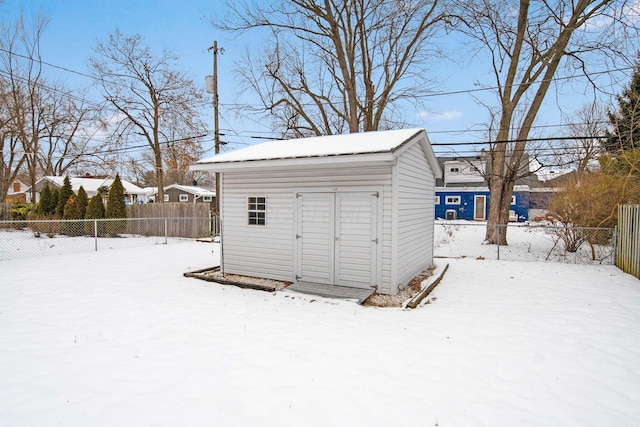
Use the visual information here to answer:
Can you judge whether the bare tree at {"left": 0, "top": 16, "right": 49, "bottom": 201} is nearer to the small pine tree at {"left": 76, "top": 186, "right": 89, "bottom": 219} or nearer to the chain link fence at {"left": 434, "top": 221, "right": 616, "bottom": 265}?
the small pine tree at {"left": 76, "top": 186, "right": 89, "bottom": 219}

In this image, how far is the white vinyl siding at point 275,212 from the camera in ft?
20.2

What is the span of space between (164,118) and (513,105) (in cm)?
1938

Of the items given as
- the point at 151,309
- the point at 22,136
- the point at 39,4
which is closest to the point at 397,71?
the point at 151,309

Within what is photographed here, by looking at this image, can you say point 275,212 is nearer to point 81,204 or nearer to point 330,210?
point 330,210

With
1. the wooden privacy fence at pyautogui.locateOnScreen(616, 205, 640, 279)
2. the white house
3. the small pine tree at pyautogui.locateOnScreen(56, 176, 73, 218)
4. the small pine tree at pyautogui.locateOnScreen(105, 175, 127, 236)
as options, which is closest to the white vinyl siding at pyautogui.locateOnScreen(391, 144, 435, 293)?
the white house

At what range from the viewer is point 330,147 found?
22.9 feet

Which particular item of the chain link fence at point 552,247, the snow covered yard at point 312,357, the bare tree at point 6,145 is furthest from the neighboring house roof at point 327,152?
the bare tree at point 6,145

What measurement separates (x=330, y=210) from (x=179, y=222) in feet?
36.3

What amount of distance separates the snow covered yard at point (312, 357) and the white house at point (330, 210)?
96cm

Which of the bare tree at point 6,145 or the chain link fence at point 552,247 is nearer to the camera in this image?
the chain link fence at point 552,247

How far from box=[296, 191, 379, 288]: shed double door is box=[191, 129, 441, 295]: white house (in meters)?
0.02

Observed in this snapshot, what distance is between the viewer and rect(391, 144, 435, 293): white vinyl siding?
634 cm

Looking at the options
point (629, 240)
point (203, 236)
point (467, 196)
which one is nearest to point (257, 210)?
point (629, 240)

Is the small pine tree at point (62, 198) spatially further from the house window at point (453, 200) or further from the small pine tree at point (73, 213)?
the house window at point (453, 200)
